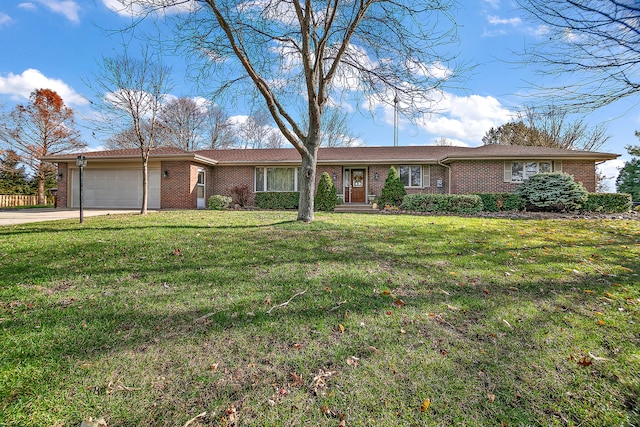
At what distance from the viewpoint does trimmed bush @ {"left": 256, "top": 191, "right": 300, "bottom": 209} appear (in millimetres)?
15609

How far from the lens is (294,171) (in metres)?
17.4

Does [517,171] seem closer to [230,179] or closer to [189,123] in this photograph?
[230,179]

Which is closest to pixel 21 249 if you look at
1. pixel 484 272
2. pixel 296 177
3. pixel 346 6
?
pixel 484 272

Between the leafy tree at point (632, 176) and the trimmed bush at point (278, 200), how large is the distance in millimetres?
28061

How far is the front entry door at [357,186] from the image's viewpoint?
17.4 m

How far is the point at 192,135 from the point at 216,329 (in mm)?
31142

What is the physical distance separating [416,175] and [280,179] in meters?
7.79

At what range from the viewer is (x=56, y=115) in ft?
84.8

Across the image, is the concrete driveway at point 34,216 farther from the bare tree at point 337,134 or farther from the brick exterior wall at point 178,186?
the bare tree at point 337,134

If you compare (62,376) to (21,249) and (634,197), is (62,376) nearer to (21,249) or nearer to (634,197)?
(21,249)

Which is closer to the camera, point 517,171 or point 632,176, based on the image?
point 517,171

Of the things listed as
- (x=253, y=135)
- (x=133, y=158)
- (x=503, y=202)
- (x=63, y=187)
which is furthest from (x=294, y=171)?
(x=253, y=135)

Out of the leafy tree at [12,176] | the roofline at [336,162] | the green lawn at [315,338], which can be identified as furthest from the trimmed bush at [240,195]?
the leafy tree at [12,176]

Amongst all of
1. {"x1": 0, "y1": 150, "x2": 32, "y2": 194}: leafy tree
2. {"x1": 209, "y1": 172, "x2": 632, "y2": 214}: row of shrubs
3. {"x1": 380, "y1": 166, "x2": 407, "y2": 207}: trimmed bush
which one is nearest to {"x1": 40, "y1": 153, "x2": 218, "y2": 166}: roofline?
{"x1": 209, "y1": 172, "x2": 632, "y2": 214}: row of shrubs
